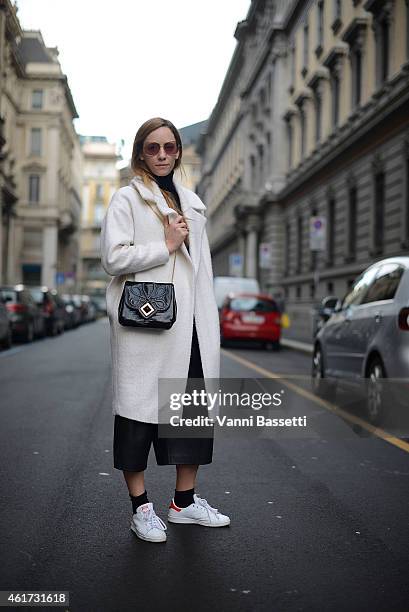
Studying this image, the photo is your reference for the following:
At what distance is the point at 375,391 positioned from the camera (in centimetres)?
850

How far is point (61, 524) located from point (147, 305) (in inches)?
53.6

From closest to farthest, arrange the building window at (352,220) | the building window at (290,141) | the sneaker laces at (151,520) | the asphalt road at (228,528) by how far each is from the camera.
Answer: the asphalt road at (228,528), the sneaker laces at (151,520), the building window at (352,220), the building window at (290,141)

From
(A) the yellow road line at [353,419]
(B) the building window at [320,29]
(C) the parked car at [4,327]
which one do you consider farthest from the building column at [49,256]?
(A) the yellow road line at [353,419]

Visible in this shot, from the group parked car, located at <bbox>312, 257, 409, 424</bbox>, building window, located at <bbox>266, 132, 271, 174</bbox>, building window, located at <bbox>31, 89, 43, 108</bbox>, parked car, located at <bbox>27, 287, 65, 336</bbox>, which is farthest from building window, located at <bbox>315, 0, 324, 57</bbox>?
building window, located at <bbox>31, 89, 43, 108</bbox>

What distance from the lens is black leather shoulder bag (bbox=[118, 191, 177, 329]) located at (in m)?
3.86

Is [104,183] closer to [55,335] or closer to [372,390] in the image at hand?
[55,335]

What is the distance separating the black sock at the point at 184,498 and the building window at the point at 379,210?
79.3 ft

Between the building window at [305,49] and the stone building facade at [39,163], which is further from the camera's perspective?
the stone building facade at [39,163]

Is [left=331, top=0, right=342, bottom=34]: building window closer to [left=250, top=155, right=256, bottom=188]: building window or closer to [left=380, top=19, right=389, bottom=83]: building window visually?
[left=380, top=19, right=389, bottom=83]: building window

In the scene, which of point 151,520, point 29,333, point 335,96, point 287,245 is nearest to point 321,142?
point 335,96

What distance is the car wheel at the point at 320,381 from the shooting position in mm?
10852

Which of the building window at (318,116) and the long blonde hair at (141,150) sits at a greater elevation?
the building window at (318,116)

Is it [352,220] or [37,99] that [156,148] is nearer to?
[352,220]

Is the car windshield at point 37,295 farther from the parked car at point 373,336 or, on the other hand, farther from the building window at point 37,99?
the building window at point 37,99
